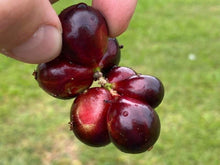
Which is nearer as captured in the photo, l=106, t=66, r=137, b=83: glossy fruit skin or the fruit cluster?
the fruit cluster

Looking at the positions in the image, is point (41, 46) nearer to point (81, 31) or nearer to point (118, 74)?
point (81, 31)

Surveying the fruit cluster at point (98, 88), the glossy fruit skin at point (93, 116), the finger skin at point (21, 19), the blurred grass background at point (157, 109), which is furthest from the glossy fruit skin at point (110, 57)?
the blurred grass background at point (157, 109)

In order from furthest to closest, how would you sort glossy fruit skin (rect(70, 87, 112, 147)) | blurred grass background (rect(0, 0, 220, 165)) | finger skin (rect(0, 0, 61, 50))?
blurred grass background (rect(0, 0, 220, 165)), glossy fruit skin (rect(70, 87, 112, 147)), finger skin (rect(0, 0, 61, 50))

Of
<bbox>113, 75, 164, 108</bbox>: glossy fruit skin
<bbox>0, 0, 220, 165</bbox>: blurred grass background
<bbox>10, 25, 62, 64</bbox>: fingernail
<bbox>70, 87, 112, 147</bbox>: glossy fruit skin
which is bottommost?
<bbox>0, 0, 220, 165</bbox>: blurred grass background

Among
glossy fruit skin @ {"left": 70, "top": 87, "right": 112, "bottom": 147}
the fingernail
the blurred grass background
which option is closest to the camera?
the fingernail

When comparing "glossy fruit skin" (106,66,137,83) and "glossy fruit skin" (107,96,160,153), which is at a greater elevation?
"glossy fruit skin" (106,66,137,83)

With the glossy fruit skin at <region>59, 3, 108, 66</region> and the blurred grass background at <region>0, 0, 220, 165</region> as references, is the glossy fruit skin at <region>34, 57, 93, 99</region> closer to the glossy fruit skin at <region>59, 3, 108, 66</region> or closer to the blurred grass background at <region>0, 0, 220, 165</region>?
the glossy fruit skin at <region>59, 3, 108, 66</region>

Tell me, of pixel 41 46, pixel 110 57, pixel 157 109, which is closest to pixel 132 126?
Result: pixel 110 57

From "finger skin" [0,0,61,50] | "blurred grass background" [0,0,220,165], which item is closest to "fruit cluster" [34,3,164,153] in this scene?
"finger skin" [0,0,61,50]
